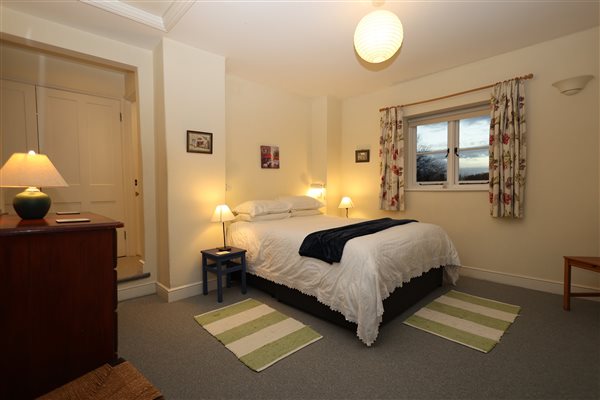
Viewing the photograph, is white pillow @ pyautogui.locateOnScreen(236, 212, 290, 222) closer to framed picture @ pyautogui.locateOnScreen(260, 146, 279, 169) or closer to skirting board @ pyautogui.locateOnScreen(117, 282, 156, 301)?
framed picture @ pyautogui.locateOnScreen(260, 146, 279, 169)

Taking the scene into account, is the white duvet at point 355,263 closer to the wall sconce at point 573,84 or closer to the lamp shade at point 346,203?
the lamp shade at point 346,203

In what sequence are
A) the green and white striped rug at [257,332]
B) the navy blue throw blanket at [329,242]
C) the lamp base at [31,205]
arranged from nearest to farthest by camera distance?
the lamp base at [31,205] < the green and white striped rug at [257,332] < the navy blue throw blanket at [329,242]

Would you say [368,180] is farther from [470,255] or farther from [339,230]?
[339,230]

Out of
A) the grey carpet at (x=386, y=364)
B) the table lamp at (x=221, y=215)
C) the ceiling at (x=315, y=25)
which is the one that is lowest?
the grey carpet at (x=386, y=364)

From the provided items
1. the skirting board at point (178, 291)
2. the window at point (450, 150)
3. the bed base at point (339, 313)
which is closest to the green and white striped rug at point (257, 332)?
the bed base at point (339, 313)

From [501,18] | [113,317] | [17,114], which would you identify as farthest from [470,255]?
[17,114]

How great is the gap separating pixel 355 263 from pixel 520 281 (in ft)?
7.99

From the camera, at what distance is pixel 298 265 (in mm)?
2623

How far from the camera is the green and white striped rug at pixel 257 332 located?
78.5 inches

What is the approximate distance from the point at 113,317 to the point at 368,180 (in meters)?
3.88

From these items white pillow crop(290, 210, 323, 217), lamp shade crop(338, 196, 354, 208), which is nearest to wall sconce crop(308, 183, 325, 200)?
lamp shade crop(338, 196, 354, 208)

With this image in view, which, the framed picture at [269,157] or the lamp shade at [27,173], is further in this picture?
the framed picture at [269,157]

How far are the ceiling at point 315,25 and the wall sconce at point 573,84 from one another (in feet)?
1.61

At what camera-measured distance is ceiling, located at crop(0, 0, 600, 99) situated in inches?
95.6
